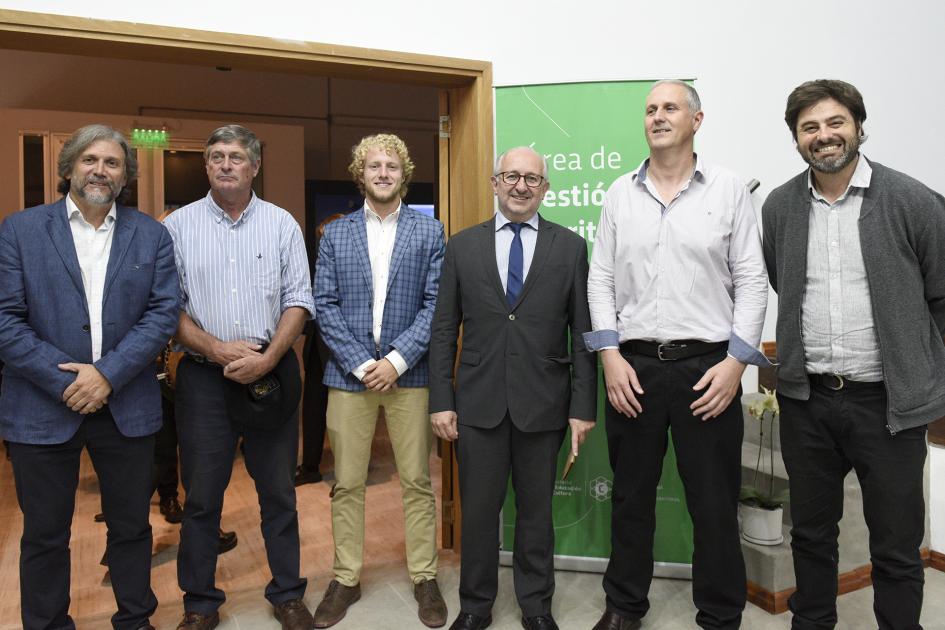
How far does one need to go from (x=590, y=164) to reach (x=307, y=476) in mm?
2671

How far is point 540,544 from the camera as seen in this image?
242 centimetres

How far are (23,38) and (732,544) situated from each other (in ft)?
9.75

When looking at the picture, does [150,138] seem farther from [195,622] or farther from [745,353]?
[745,353]

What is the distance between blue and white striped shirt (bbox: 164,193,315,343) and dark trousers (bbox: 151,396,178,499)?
49.1 inches

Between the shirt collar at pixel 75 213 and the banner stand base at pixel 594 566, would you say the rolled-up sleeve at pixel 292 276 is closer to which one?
the shirt collar at pixel 75 213

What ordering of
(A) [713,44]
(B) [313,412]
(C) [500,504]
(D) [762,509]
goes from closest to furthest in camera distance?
1. (C) [500,504]
2. (D) [762,509]
3. (A) [713,44]
4. (B) [313,412]

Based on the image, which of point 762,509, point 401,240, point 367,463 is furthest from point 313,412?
point 762,509

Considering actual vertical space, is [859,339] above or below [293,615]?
above

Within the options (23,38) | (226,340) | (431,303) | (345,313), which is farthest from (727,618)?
(23,38)

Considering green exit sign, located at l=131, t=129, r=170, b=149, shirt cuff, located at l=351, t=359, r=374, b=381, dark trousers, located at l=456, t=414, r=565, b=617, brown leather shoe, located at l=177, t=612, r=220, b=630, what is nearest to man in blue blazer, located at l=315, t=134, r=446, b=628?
shirt cuff, located at l=351, t=359, r=374, b=381

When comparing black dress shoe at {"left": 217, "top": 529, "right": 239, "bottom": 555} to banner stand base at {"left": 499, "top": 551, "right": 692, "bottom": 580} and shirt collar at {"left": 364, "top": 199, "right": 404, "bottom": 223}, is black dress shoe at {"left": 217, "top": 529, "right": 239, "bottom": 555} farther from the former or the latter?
shirt collar at {"left": 364, "top": 199, "right": 404, "bottom": 223}

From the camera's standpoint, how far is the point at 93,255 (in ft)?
7.27

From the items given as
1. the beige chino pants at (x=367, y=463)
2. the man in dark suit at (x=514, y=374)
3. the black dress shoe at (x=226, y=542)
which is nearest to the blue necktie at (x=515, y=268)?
the man in dark suit at (x=514, y=374)

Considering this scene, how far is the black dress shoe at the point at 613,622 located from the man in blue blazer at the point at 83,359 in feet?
5.02
